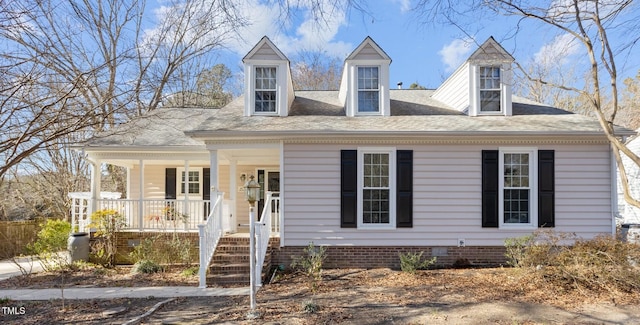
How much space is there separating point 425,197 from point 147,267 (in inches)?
273

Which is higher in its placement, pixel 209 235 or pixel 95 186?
pixel 95 186

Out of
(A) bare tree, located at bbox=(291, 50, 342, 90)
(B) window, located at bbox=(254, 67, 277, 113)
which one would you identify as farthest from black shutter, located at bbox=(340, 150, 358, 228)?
(A) bare tree, located at bbox=(291, 50, 342, 90)

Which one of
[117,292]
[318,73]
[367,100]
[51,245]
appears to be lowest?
[117,292]

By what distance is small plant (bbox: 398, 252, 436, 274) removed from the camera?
7.74 meters

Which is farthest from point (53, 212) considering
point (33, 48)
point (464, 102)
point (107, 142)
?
point (464, 102)

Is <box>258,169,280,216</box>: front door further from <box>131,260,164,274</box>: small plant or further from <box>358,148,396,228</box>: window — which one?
<box>358,148,396,228</box>: window

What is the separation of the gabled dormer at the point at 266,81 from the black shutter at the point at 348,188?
2.14 meters

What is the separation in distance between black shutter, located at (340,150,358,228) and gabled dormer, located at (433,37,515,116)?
346cm

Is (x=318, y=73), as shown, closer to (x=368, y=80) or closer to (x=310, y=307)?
(x=368, y=80)

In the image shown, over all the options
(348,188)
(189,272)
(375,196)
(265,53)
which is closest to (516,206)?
(375,196)

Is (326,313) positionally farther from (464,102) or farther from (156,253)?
(464,102)

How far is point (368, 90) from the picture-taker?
29.8ft

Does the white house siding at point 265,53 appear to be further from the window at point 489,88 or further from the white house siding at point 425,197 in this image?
the window at point 489,88

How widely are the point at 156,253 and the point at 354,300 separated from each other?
5.50 meters
